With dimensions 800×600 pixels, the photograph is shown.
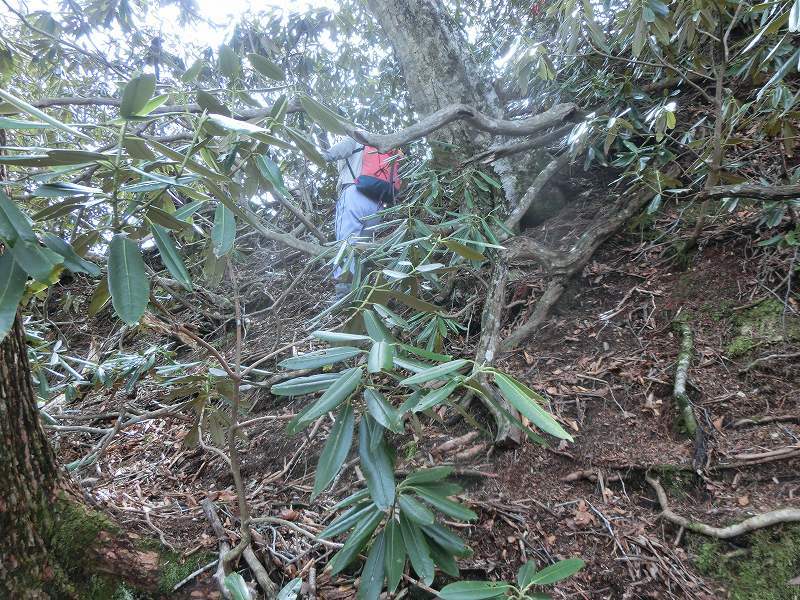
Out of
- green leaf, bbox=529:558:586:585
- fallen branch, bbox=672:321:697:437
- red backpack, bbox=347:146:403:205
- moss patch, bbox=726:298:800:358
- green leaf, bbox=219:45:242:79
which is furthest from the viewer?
red backpack, bbox=347:146:403:205

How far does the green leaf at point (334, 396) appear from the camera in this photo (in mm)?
866

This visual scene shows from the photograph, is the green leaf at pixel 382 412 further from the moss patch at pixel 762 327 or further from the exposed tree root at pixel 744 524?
the moss patch at pixel 762 327

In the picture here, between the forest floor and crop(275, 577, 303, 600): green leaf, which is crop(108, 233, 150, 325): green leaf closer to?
crop(275, 577, 303, 600): green leaf

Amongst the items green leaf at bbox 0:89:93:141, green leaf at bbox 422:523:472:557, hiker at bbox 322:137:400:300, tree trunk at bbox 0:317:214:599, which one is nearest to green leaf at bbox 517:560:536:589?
→ green leaf at bbox 422:523:472:557

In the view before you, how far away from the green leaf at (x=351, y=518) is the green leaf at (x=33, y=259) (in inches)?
28.6

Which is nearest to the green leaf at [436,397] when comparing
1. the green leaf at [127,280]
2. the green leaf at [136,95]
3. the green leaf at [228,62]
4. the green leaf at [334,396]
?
the green leaf at [334,396]

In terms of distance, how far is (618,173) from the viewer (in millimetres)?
2865

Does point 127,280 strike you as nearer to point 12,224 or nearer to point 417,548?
point 12,224

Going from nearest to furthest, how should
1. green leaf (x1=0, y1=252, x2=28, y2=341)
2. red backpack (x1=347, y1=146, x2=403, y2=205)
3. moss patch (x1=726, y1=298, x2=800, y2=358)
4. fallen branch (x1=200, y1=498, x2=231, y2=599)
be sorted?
green leaf (x1=0, y1=252, x2=28, y2=341) < fallen branch (x1=200, y1=498, x2=231, y2=599) < moss patch (x1=726, y1=298, x2=800, y2=358) < red backpack (x1=347, y1=146, x2=403, y2=205)

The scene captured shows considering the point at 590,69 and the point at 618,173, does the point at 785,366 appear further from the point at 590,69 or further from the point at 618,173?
the point at 590,69

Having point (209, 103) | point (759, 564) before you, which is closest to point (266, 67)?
point (209, 103)

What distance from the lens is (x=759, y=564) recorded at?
114 centimetres

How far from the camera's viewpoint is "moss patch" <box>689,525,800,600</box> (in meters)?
1.10

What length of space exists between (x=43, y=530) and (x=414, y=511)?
33.3 inches
